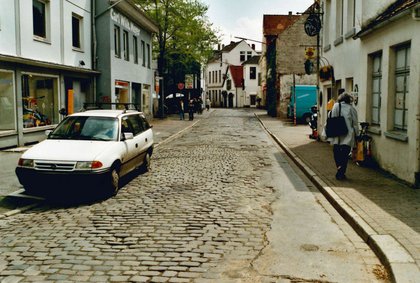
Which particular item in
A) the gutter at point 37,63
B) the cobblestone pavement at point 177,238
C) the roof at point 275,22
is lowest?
the cobblestone pavement at point 177,238

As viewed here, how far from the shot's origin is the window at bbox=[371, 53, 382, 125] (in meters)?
12.4

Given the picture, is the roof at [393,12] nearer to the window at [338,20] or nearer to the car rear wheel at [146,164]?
the window at [338,20]

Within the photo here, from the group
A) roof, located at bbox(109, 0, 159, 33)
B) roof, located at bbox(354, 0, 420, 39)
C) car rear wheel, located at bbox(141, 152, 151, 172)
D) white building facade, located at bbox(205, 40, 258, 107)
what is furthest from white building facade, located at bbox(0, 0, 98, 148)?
white building facade, located at bbox(205, 40, 258, 107)

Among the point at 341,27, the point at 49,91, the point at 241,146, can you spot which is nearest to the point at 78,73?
the point at 49,91

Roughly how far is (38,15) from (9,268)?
1469 centimetres

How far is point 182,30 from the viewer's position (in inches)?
1538

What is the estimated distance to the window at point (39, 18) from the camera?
17438 mm

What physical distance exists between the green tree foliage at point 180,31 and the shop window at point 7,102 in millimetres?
22999

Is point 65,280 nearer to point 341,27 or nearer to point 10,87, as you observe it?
point 10,87

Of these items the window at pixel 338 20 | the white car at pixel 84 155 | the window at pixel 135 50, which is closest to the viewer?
the white car at pixel 84 155

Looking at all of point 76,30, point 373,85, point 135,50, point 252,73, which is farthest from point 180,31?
point 252,73

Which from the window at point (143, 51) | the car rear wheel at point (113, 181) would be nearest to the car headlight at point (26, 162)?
the car rear wheel at point (113, 181)

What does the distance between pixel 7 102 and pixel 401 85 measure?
1198 cm

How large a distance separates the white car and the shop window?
20.3 feet
